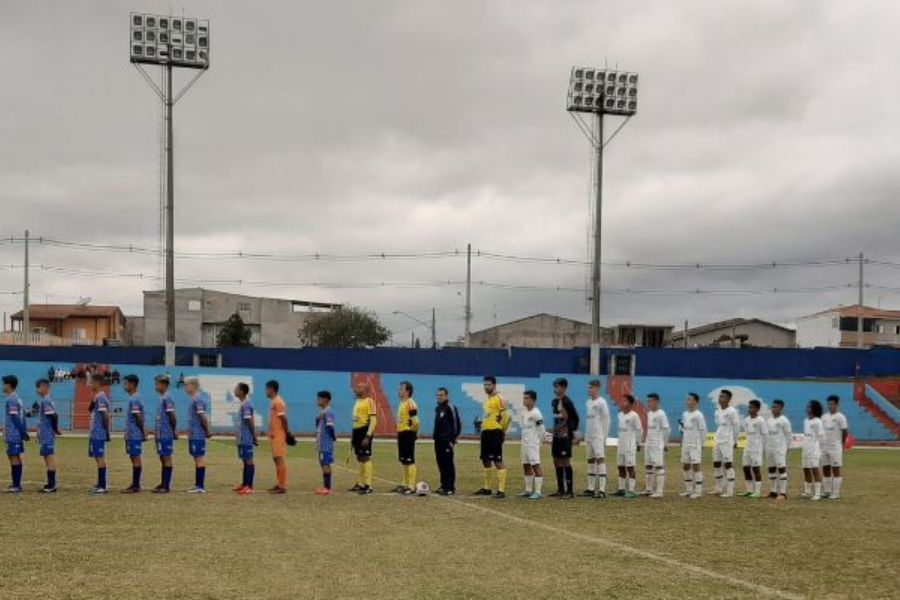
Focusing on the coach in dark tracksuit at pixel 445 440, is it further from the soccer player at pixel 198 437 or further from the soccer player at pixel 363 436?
the soccer player at pixel 198 437

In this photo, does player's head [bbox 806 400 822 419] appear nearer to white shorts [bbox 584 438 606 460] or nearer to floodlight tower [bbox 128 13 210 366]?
white shorts [bbox 584 438 606 460]

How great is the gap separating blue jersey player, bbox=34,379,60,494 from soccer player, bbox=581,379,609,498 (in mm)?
10392

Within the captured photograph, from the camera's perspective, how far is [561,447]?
18.9m

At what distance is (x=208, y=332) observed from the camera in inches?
3612

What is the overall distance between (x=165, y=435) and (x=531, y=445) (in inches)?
281

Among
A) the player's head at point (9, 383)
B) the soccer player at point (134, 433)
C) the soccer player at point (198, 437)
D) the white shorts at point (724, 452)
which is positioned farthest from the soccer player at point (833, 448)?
the player's head at point (9, 383)

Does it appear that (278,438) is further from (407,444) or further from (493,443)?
(493,443)

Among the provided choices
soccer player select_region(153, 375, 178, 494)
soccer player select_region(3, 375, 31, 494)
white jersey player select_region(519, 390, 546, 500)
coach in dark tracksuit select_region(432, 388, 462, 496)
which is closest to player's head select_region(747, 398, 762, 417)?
white jersey player select_region(519, 390, 546, 500)

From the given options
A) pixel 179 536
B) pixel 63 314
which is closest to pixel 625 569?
pixel 179 536

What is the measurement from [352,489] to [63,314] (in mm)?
88102

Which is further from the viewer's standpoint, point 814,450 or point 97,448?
point 814,450

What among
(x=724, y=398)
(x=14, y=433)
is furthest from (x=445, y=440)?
(x=14, y=433)

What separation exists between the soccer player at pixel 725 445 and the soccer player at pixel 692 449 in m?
0.45

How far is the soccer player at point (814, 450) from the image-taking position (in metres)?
20.1
